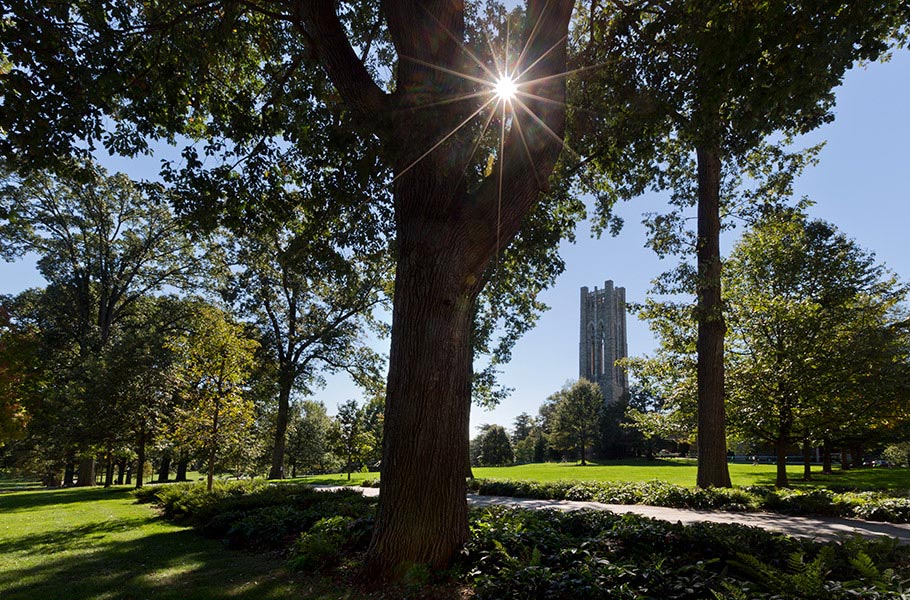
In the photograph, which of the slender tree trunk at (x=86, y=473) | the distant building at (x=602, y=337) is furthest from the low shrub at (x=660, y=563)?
the distant building at (x=602, y=337)

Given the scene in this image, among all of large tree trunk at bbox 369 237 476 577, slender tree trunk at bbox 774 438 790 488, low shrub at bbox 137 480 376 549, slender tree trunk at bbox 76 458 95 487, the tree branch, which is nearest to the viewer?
large tree trunk at bbox 369 237 476 577

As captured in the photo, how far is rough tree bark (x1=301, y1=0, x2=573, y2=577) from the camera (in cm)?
471

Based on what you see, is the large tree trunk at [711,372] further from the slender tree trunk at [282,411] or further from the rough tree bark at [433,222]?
the slender tree trunk at [282,411]

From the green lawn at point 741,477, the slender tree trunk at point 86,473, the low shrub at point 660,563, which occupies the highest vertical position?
the low shrub at point 660,563

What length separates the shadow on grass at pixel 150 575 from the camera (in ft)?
16.4

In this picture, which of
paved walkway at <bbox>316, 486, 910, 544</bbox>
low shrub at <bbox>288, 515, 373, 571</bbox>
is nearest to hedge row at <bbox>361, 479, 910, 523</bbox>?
paved walkway at <bbox>316, 486, 910, 544</bbox>

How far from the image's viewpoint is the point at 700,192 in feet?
38.4

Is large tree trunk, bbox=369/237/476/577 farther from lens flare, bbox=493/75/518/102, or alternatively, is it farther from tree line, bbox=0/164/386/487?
tree line, bbox=0/164/386/487

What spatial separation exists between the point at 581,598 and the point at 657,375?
39.0ft

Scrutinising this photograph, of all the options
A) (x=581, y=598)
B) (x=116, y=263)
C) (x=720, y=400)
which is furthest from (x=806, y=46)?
(x=116, y=263)

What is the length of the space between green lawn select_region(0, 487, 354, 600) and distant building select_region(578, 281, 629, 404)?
65.4 m

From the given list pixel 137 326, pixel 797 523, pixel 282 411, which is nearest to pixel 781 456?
pixel 797 523

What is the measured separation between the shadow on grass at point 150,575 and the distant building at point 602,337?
66268mm

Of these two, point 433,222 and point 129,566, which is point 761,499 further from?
point 129,566
